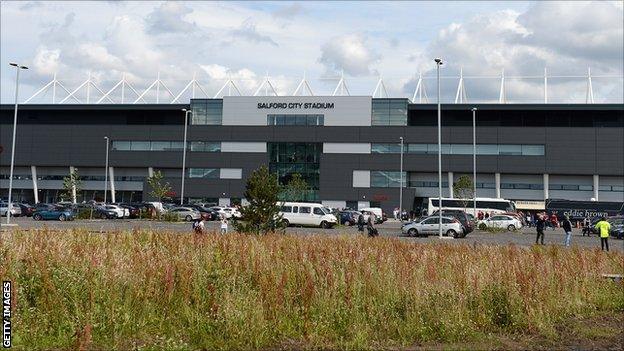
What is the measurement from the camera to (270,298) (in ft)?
30.7

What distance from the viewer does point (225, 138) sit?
8669 cm

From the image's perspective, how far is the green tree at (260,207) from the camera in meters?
20.2

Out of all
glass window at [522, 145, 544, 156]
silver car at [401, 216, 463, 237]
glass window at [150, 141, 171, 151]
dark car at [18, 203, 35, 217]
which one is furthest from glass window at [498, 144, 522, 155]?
dark car at [18, 203, 35, 217]

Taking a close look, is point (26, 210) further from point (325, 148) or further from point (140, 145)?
point (325, 148)

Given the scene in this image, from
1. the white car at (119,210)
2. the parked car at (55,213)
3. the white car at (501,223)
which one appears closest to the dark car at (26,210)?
the parked car at (55,213)

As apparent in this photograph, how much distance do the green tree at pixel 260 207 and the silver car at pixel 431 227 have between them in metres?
22.7

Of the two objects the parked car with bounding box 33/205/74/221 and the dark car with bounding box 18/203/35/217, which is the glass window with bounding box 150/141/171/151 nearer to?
the dark car with bounding box 18/203/35/217

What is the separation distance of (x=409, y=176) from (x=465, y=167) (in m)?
7.75

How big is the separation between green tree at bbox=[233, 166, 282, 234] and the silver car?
22.7 meters

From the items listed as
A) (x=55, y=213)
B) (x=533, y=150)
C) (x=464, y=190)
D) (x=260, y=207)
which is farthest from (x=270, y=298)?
(x=533, y=150)

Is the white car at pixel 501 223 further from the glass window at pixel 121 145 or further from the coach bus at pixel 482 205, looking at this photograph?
the glass window at pixel 121 145

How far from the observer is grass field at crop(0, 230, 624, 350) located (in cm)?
843

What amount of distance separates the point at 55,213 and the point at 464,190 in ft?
134

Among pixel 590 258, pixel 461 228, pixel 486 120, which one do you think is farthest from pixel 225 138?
pixel 590 258
